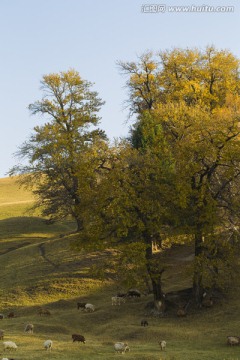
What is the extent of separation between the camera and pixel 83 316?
4159 cm

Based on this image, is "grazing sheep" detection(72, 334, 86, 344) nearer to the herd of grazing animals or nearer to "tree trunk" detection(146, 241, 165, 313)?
the herd of grazing animals

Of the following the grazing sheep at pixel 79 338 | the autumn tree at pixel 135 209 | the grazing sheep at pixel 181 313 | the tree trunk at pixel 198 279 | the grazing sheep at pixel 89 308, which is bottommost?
the grazing sheep at pixel 181 313

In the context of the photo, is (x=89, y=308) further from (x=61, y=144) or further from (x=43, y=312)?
(x=61, y=144)

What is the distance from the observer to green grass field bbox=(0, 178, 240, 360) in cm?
2856

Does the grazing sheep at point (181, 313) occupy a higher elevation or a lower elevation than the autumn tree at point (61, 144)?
lower

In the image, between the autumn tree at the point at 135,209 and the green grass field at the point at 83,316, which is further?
the autumn tree at the point at 135,209

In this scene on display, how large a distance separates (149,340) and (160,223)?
10.8 meters

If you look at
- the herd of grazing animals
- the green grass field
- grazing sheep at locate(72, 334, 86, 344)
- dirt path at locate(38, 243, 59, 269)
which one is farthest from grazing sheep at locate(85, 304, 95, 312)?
dirt path at locate(38, 243, 59, 269)

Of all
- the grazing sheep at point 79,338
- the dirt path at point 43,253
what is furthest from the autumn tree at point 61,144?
the grazing sheep at point 79,338

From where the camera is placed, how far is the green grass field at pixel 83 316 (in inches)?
1125

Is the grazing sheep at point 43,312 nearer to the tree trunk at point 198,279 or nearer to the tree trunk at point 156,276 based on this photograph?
the tree trunk at point 156,276

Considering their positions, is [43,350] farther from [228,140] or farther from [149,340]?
[228,140]

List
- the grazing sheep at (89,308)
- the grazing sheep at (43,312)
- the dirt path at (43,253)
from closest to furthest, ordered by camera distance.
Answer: the grazing sheep at (43,312)
the grazing sheep at (89,308)
the dirt path at (43,253)

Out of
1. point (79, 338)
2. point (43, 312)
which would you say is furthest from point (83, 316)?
point (79, 338)
